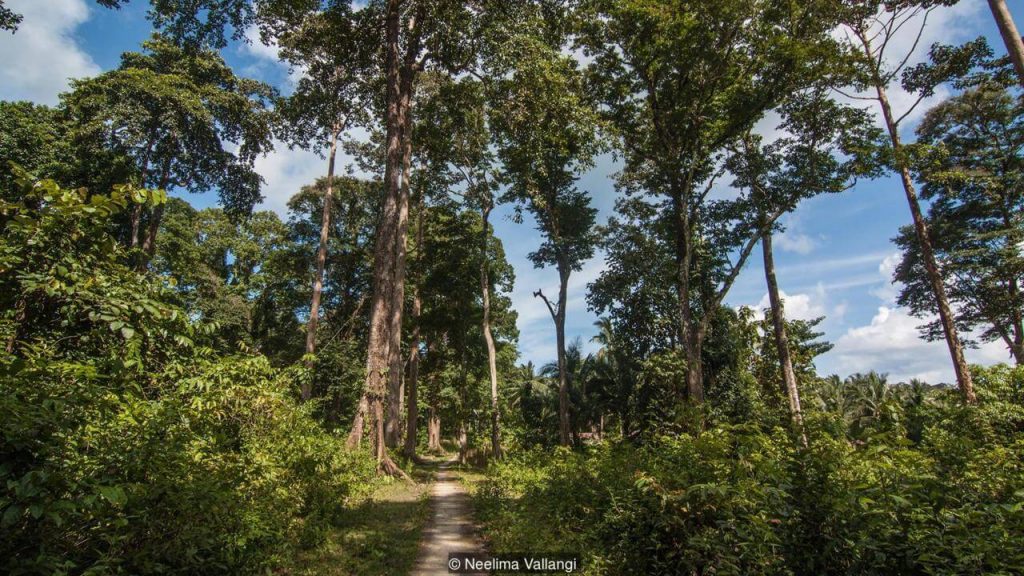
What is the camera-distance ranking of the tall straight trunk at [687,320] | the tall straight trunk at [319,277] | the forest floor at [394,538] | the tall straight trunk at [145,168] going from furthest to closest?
the tall straight trunk at [145,168]
the tall straight trunk at [319,277]
the tall straight trunk at [687,320]
the forest floor at [394,538]

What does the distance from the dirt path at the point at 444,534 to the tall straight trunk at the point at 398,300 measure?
266 cm

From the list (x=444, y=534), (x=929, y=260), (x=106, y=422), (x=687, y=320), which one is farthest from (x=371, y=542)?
(x=929, y=260)

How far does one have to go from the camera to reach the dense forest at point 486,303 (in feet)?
11.2

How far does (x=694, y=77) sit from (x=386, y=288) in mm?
14198

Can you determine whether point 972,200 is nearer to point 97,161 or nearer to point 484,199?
point 484,199

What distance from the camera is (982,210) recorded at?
22172 millimetres

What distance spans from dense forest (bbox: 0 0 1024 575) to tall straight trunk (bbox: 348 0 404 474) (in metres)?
0.12

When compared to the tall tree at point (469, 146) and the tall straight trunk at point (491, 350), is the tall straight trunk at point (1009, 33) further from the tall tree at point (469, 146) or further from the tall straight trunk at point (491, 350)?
the tall straight trunk at point (491, 350)

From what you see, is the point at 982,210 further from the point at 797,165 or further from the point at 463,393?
the point at 463,393

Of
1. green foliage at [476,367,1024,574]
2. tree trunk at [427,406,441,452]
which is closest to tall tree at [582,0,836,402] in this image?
green foliage at [476,367,1024,574]

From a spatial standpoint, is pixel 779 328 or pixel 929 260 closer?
pixel 929 260

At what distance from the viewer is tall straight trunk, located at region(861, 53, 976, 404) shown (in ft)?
45.1

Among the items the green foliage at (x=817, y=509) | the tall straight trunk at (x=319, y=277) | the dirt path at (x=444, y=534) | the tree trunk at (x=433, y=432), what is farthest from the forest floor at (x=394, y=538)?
the tree trunk at (x=433, y=432)

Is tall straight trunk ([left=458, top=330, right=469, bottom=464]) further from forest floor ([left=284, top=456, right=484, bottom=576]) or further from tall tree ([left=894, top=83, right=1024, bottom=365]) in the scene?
tall tree ([left=894, top=83, right=1024, bottom=365])
